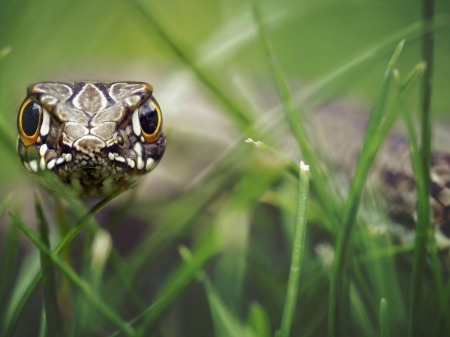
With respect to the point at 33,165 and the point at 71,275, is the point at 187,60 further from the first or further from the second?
the point at 71,275

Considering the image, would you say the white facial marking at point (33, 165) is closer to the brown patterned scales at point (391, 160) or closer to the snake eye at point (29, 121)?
the snake eye at point (29, 121)

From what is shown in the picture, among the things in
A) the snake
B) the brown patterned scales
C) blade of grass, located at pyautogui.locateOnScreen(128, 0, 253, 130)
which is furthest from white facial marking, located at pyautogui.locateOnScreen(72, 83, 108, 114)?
the brown patterned scales

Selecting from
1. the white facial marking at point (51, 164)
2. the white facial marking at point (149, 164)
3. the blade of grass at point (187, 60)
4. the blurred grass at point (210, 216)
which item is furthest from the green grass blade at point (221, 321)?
the blade of grass at point (187, 60)

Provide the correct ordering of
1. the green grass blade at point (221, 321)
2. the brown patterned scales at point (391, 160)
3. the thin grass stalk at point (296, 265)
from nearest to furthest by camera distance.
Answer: the thin grass stalk at point (296, 265)
the green grass blade at point (221, 321)
the brown patterned scales at point (391, 160)

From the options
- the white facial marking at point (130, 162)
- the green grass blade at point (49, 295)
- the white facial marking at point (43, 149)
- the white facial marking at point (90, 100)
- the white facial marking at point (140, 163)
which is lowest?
the green grass blade at point (49, 295)

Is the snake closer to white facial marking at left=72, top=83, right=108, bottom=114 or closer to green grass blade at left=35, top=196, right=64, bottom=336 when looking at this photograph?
white facial marking at left=72, top=83, right=108, bottom=114

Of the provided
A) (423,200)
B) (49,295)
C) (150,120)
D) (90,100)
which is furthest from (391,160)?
(49,295)

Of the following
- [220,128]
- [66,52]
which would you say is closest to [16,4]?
[66,52]
